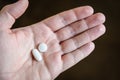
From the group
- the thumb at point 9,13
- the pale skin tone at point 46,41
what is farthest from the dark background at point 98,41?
the thumb at point 9,13

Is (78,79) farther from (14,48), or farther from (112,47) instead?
(14,48)

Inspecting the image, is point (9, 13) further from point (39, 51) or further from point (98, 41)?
point (98, 41)

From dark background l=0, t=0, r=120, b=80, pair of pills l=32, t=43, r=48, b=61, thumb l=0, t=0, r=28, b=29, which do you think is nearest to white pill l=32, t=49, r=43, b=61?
pair of pills l=32, t=43, r=48, b=61

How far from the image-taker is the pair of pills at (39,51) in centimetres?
109

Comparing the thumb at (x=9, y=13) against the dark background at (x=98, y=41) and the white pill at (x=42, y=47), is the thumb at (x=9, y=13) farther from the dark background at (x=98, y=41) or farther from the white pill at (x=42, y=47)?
the dark background at (x=98, y=41)

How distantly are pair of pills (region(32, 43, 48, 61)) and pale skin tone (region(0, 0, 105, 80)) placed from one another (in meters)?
Answer: 0.02

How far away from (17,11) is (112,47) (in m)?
0.95

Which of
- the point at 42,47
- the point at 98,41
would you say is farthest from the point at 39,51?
the point at 98,41

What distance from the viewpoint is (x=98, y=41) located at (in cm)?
183

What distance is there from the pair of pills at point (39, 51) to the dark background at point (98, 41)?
660 mm

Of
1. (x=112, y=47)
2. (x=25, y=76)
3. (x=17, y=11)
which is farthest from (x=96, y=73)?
(x=17, y=11)

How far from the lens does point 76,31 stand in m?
1.17

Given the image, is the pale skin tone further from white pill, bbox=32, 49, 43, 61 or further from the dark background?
the dark background

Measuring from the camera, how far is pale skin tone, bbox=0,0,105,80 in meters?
1.04
